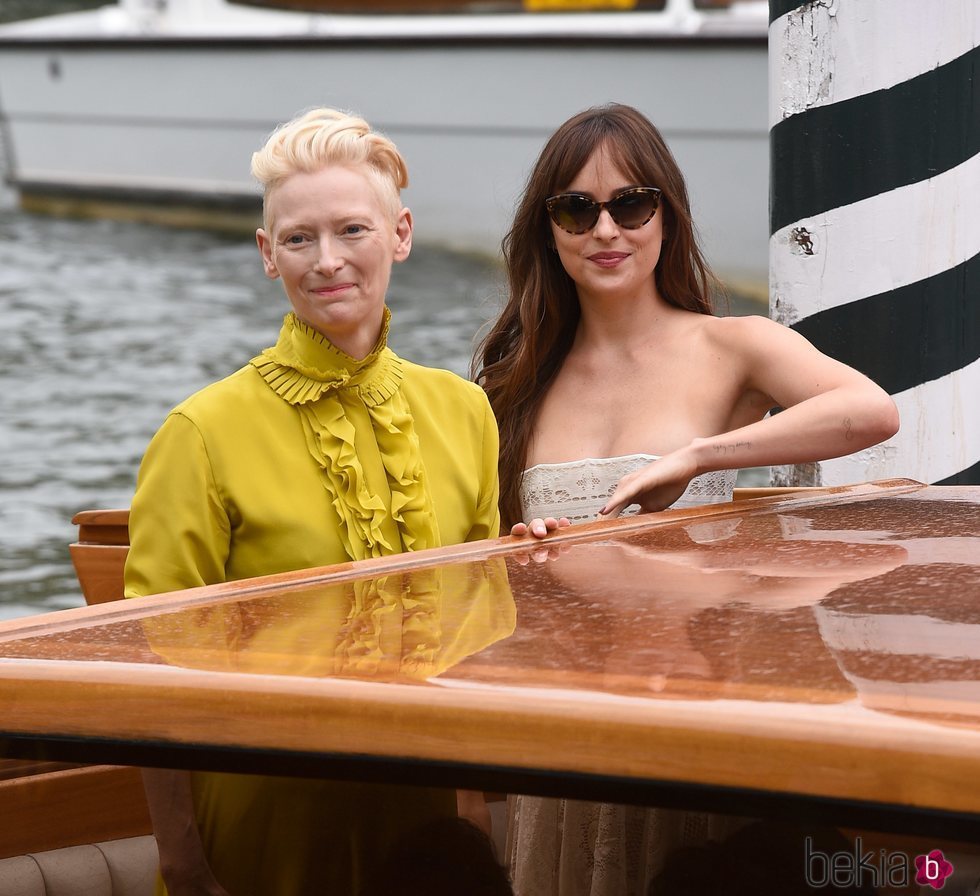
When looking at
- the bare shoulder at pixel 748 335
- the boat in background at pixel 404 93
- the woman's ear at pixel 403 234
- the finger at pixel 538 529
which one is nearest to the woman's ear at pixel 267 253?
the woman's ear at pixel 403 234

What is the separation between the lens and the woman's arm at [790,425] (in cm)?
227

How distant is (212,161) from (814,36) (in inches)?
440

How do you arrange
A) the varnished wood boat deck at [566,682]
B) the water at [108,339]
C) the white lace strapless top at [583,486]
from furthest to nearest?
the water at [108,339] → the white lace strapless top at [583,486] → the varnished wood boat deck at [566,682]

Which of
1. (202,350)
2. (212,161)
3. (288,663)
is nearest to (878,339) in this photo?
(288,663)

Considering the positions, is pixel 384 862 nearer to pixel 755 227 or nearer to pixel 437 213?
pixel 755 227

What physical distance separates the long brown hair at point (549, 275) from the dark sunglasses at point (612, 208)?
0.03 m

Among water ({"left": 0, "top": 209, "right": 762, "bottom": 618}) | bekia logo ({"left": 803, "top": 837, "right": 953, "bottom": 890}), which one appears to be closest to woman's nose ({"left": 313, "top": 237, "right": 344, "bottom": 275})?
bekia logo ({"left": 803, "top": 837, "right": 953, "bottom": 890})

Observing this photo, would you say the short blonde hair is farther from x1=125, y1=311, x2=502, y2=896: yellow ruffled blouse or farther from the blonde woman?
x1=125, y1=311, x2=502, y2=896: yellow ruffled blouse

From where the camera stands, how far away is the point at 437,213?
1256 cm

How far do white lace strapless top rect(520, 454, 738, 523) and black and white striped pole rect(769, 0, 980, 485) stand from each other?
36cm

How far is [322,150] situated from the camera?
71.1 inches

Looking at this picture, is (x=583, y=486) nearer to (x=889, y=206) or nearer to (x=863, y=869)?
(x=889, y=206)

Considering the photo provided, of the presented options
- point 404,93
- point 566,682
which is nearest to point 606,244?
point 566,682

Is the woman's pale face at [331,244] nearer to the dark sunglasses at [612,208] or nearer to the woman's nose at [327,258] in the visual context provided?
the woman's nose at [327,258]
